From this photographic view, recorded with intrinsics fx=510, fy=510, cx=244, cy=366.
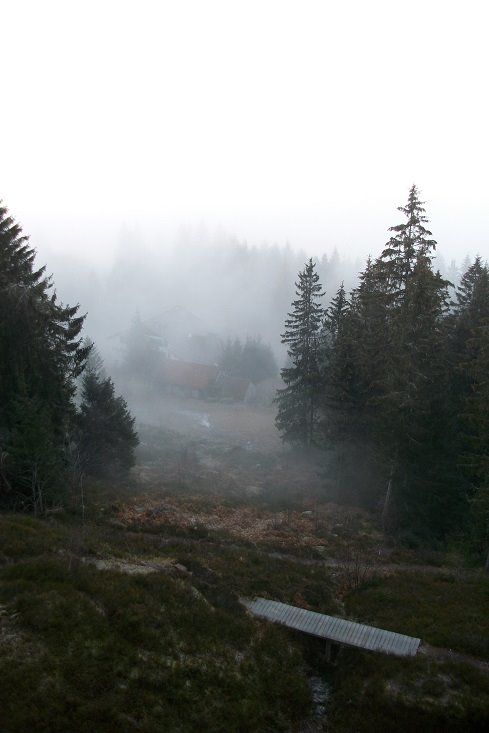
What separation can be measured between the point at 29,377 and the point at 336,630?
52.5 ft

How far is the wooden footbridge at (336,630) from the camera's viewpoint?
12109 mm

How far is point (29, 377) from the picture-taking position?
21938 millimetres

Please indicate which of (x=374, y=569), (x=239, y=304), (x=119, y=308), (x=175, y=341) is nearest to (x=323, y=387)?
(x=374, y=569)

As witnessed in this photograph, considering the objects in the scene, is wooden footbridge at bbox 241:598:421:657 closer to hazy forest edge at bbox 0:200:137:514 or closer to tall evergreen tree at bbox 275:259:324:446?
hazy forest edge at bbox 0:200:137:514

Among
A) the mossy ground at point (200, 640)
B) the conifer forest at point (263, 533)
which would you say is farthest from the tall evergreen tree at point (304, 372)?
the mossy ground at point (200, 640)

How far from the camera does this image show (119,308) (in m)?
139

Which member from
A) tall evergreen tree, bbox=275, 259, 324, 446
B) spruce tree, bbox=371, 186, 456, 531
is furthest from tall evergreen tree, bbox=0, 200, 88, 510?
tall evergreen tree, bbox=275, 259, 324, 446

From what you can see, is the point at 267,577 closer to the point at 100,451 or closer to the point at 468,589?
the point at 468,589

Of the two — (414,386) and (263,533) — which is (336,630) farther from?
(414,386)

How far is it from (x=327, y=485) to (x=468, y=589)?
16.7 m

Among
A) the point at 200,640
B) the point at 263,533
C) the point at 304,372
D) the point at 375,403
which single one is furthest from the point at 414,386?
the point at 304,372

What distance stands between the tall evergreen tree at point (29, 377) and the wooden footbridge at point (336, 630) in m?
9.06

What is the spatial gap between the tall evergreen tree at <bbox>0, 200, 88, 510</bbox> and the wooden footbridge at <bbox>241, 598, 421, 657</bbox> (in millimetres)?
9060

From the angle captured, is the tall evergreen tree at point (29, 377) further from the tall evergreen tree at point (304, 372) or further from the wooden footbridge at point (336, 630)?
the tall evergreen tree at point (304, 372)
